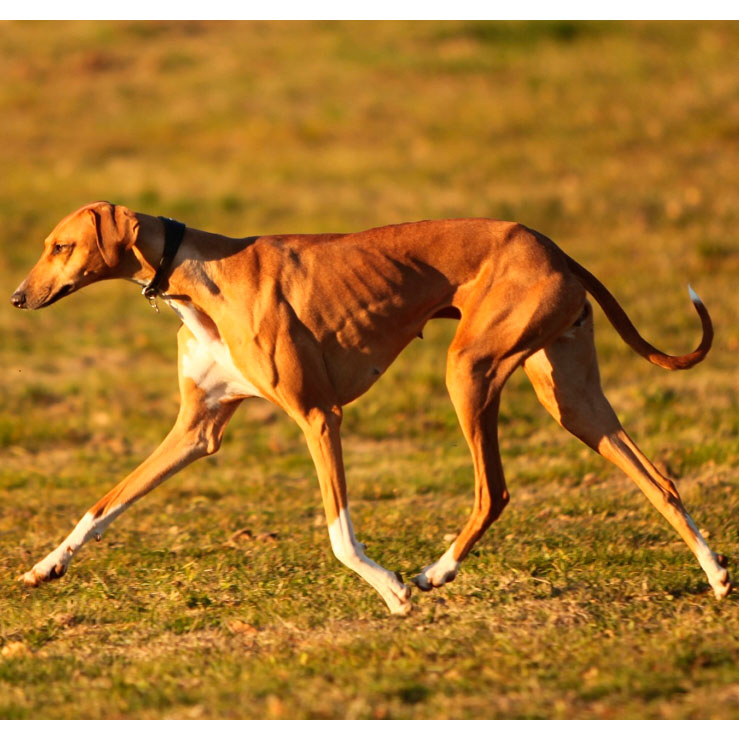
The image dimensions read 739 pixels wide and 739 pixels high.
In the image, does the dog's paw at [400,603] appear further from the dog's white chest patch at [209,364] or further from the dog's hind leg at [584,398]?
the dog's hind leg at [584,398]

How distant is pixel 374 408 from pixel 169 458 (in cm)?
439

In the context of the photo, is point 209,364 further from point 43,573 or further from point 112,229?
point 43,573

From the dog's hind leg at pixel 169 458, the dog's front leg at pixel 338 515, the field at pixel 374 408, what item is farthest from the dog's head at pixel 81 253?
the field at pixel 374 408

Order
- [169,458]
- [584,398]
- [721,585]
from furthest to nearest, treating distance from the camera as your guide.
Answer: [584,398] → [169,458] → [721,585]

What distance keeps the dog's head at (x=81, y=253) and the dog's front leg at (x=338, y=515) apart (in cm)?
111

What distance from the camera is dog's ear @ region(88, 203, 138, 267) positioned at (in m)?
5.70

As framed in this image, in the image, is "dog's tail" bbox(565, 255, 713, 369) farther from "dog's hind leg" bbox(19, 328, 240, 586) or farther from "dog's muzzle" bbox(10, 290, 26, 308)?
"dog's muzzle" bbox(10, 290, 26, 308)

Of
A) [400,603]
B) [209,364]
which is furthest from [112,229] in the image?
[400,603]

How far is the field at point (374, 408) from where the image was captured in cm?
508

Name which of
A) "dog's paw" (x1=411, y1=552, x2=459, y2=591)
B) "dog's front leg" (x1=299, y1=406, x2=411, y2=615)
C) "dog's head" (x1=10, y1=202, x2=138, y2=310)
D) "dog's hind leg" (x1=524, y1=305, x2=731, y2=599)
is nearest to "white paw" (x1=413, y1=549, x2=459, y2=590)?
"dog's paw" (x1=411, y1=552, x2=459, y2=591)

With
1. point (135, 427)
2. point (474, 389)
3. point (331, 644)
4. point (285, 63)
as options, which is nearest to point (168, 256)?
point (474, 389)

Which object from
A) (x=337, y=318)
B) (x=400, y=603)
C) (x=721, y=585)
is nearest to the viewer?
(x=400, y=603)

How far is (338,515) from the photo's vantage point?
5.63m

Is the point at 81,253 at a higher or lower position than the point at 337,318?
higher
